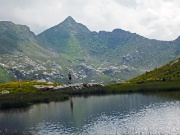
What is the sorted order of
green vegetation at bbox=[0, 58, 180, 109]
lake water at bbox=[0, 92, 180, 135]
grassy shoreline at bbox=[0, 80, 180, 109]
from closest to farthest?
1. lake water at bbox=[0, 92, 180, 135]
2. grassy shoreline at bbox=[0, 80, 180, 109]
3. green vegetation at bbox=[0, 58, 180, 109]

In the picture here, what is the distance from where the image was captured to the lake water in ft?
246

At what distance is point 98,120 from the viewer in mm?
89562

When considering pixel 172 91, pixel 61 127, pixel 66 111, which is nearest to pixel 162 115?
pixel 61 127

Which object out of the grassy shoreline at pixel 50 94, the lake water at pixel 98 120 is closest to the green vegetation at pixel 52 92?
the grassy shoreline at pixel 50 94

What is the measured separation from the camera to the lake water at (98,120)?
74844 mm

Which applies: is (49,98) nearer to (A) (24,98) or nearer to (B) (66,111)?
(A) (24,98)

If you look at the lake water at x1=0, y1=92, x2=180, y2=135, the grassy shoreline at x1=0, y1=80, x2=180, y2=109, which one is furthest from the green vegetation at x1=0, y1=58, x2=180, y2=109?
the lake water at x1=0, y1=92, x2=180, y2=135

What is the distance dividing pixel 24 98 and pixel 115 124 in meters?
78.5

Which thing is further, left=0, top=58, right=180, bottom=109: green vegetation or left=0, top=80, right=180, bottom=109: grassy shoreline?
left=0, top=58, right=180, bottom=109: green vegetation

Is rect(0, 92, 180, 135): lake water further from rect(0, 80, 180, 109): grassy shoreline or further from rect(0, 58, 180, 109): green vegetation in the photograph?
rect(0, 58, 180, 109): green vegetation

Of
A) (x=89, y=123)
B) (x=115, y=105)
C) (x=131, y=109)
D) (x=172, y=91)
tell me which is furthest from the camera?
(x=172, y=91)

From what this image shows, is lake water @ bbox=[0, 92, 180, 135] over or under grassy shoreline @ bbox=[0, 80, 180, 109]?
under

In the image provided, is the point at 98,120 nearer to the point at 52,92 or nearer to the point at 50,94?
the point at 50,94

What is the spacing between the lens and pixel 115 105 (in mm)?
121000
